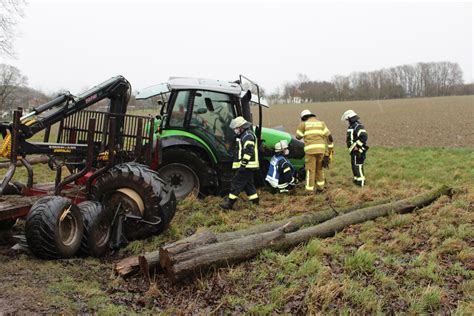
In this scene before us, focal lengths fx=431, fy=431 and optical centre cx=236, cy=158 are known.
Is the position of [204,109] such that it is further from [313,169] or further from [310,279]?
[310,279]

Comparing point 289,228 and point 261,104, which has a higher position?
point 261,104

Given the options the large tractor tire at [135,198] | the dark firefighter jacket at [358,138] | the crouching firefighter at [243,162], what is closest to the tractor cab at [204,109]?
the crouching firefighter at [243,162]

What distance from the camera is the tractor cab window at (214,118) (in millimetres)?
7930

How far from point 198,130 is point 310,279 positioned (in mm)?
4265

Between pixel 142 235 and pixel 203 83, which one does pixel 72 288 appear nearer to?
pixel 142 235

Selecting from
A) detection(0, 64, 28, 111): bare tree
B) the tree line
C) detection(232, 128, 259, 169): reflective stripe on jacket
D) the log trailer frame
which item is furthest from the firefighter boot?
the tree line

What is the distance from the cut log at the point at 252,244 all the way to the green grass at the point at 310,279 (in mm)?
98

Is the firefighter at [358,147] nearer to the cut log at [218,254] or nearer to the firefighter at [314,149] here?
the firefighter at [314,149]

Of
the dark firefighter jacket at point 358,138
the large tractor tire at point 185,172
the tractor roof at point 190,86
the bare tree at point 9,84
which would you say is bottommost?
the large tractor tire at point 185,172

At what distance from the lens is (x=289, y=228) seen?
570cm

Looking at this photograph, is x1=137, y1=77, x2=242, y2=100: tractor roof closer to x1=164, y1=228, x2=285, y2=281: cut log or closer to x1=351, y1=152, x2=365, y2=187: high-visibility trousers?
x1=351, y1=152, x2=365, y2=187: high-visibility trousers

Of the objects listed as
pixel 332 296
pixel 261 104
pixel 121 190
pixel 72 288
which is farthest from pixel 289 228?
Result: pixel 261 104

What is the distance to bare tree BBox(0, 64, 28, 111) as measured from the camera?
37.0 meters

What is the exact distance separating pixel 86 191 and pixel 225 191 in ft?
→ 9.34
